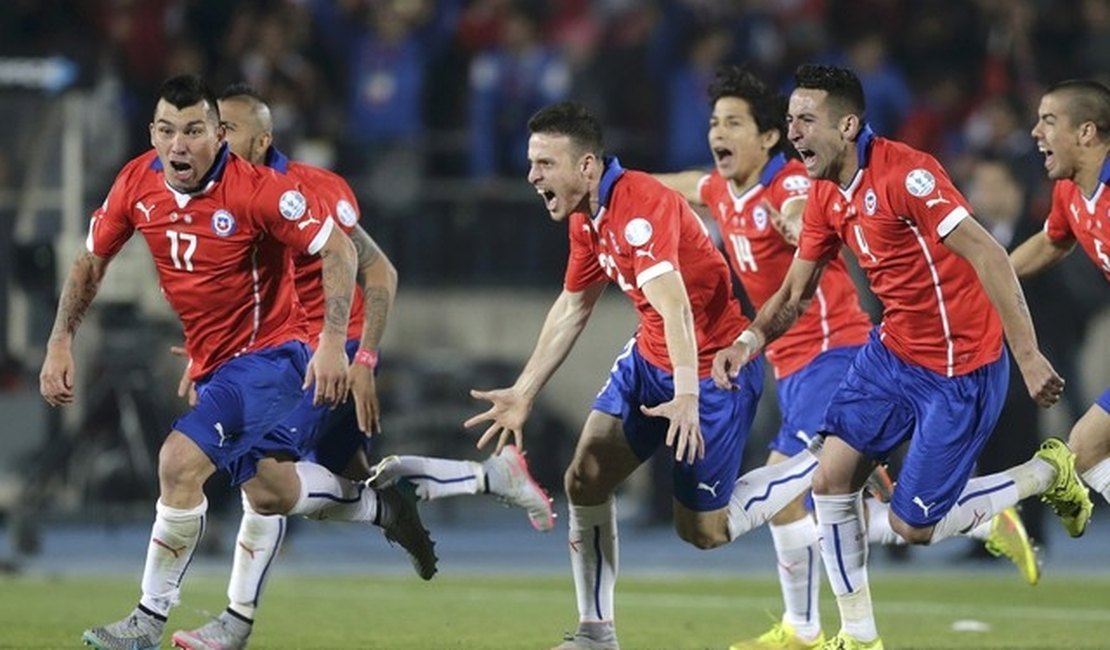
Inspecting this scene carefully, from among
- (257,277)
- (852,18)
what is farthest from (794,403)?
(852,18)

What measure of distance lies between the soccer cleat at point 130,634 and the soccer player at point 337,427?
409 mm

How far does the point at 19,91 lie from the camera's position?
17.0 metres

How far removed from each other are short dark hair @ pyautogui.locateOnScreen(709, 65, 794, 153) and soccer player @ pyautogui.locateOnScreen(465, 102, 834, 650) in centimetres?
117

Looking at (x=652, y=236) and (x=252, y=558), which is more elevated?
(x=652, y=236)

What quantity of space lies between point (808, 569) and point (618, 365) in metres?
1.37

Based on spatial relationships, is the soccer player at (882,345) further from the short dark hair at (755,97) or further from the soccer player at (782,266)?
the short dark hair at (755,97)

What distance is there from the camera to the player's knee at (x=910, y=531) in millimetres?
9828

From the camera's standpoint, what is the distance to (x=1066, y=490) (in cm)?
1034

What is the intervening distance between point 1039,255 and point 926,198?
157 centimetres

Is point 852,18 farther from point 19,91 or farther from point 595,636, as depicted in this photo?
point 595,636

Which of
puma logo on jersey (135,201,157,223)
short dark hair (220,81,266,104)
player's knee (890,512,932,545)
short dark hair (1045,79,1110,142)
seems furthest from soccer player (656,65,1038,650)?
puma logo on jersey (135,201,157,223)

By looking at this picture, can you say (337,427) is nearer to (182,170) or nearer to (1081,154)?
(182,170)

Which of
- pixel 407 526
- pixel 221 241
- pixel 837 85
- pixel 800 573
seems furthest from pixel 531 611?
→ pixel 837 85

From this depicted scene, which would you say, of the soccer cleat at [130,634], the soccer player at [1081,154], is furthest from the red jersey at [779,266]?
the soccer cleat at [130,634]
